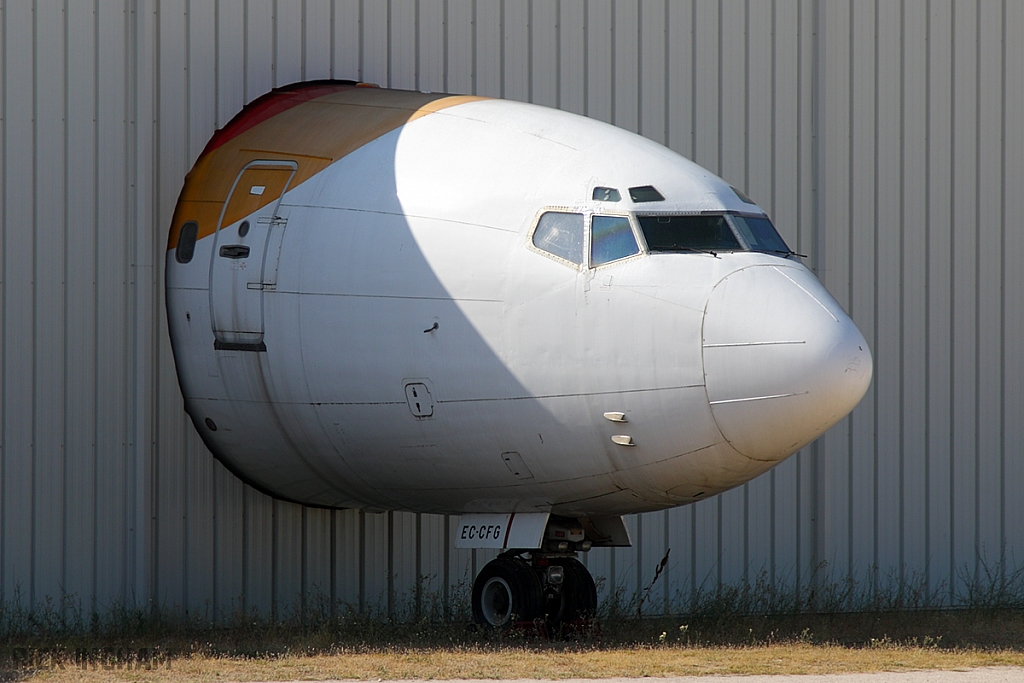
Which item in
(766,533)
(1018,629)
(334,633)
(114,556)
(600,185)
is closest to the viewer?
(600,185)

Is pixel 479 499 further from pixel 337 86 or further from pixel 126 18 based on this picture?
pixel 126 18

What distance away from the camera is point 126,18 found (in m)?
15.2

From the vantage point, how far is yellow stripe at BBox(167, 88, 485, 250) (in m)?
13.6

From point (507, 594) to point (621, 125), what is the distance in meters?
6.93

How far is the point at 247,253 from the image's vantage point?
1336 centimetres

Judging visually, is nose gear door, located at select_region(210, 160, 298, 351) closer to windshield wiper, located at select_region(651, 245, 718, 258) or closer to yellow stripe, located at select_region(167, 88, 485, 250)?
yellow stripe, located at select_region(167, 88, 485, 250)

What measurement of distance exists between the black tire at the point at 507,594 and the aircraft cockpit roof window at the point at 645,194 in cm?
344

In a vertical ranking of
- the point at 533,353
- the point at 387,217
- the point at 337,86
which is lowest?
the point at 533,353

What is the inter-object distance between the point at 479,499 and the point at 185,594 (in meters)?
4.07

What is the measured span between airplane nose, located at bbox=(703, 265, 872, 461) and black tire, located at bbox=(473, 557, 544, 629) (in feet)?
8.21

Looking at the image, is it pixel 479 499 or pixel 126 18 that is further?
pixel 126 18

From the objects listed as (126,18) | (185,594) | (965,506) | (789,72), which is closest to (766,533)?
(965,506)

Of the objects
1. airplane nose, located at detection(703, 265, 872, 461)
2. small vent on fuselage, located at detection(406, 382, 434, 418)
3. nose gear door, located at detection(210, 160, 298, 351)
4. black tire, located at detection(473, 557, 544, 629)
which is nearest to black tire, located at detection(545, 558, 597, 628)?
black tire, located at detection(473, 557, 544, 629)

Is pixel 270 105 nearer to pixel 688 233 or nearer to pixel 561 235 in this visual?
pixel 561 235
